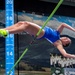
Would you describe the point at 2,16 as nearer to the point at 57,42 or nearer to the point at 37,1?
the point at 37,1

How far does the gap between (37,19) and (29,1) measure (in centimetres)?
57

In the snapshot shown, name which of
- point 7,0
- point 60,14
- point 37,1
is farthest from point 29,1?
point 7,0

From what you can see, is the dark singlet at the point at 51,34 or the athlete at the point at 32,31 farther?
the dark singlet at the point at 51,34

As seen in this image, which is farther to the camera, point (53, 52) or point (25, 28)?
point (53, 52)

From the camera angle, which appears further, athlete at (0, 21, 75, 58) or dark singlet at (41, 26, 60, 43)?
dark singlet at (41, 26, 60, 43)

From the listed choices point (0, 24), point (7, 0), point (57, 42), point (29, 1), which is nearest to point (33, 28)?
point (57, 42)

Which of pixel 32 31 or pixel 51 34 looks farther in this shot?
pixel 51 34

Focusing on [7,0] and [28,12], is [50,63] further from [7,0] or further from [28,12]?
[7,0]

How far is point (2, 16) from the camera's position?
8.93m

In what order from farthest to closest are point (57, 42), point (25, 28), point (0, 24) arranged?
point (0, 24) → point (57, 42) → point (25, 28)

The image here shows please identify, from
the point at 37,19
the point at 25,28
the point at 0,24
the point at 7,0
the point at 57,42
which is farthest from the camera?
the point at 37,19

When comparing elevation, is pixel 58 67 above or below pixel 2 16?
below

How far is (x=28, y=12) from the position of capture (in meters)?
9.38

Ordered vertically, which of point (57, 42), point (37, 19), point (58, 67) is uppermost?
point (37, 19)
